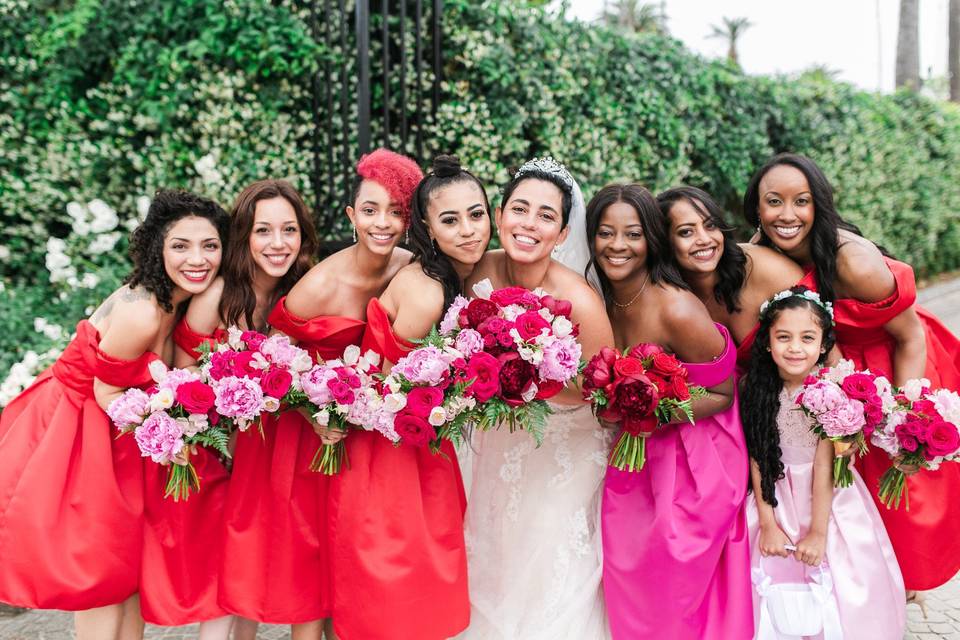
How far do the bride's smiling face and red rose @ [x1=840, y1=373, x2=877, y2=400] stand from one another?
4.20ft

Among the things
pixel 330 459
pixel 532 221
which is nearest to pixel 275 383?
pixel 330 459

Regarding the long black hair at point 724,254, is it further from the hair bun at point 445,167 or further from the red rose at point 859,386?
the hair bun at point 445,167

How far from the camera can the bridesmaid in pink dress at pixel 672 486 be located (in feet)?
9.34

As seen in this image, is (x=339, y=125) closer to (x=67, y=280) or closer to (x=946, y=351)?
(x=67, y=280)

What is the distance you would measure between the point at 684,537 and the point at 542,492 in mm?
620

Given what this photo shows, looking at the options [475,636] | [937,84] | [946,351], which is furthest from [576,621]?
[937,84]

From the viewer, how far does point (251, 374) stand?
268cm

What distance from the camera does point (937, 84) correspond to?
32656 mm

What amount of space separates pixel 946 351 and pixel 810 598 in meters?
1.63

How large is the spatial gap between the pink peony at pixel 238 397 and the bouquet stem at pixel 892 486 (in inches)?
99.6

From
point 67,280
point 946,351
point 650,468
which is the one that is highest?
point 67,280

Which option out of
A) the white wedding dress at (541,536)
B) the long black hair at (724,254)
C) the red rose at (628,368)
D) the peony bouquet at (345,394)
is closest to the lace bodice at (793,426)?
the long black hair at (724,254)

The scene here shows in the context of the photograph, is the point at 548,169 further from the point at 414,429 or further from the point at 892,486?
the point at 892,486

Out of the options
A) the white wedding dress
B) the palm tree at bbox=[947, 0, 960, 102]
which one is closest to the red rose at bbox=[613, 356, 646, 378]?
the white wedding dress
